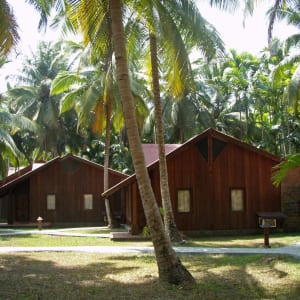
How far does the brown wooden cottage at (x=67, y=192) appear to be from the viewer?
3014 centimetres

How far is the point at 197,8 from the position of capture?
1313 cm

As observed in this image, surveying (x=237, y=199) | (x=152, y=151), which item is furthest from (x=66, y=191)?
(x=237, y=199)

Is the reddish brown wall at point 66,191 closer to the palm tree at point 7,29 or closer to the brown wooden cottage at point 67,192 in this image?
the brown wooden cottage at point 67,192

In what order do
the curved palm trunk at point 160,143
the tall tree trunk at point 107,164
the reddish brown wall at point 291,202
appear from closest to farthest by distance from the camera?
the curved palm trunk at point 160,143 → the reddish brown wall at point 291,202 → the tall tree trunk at point 107,164

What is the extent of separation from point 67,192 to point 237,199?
11.8m

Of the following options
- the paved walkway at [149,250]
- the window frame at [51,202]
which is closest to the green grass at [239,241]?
the paved walkway at [149,250]

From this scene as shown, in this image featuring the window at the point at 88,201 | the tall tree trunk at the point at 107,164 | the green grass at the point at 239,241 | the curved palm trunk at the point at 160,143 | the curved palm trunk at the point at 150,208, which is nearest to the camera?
the curved palm trunk at the point at 150,208

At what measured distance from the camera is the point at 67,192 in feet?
99.8

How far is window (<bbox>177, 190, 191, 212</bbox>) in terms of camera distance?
2164cm

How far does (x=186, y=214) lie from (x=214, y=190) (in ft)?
4.99

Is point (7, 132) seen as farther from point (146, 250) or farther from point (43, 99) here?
point (43, 99)

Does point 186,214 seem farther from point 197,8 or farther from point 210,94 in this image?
point 210,94

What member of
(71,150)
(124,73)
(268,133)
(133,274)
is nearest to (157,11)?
(124,73)

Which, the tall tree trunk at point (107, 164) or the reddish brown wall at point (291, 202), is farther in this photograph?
the tall tree trunk at point (107, 164)
